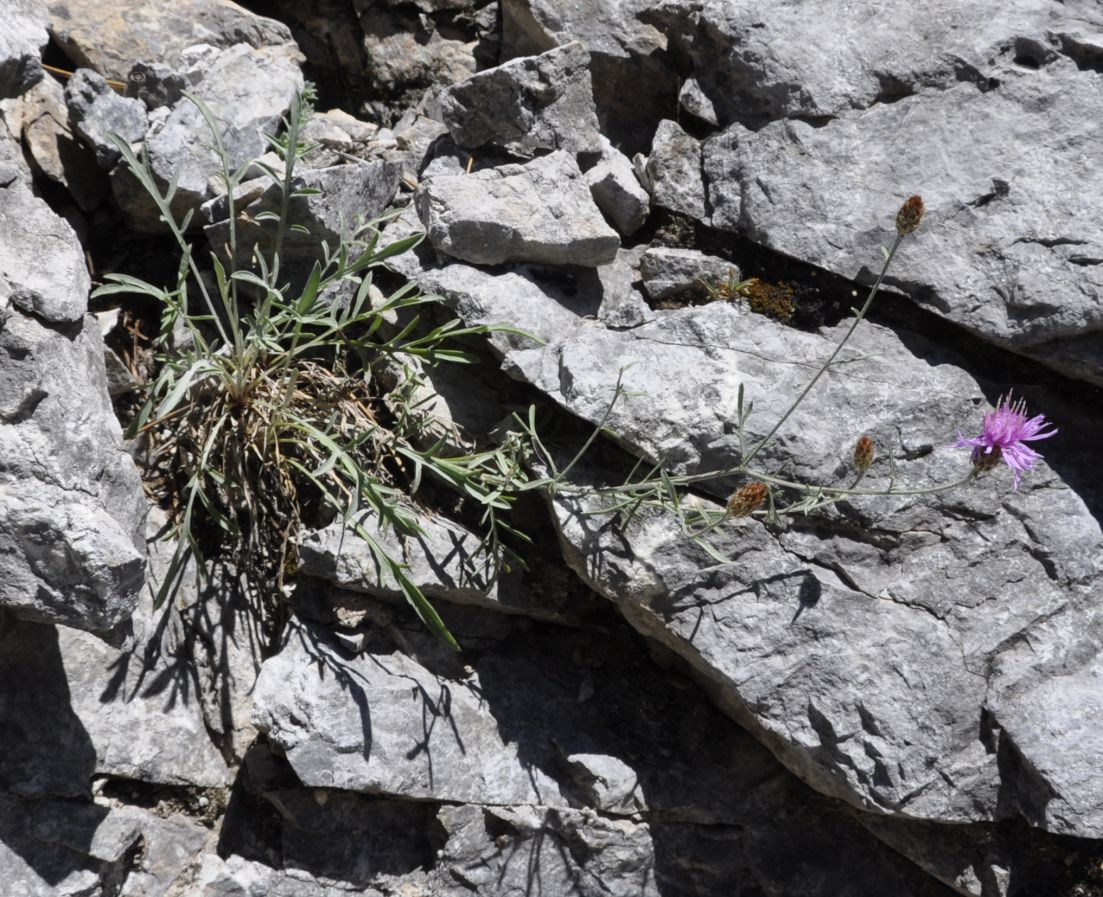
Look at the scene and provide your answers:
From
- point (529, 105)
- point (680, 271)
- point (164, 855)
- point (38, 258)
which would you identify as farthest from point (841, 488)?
point (38, 258)

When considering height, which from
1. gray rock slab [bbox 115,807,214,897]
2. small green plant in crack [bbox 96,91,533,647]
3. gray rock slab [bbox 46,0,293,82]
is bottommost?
gray rock slab [bbox 115,807,214,897]

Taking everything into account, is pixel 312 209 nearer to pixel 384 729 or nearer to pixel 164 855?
pixel 384 729

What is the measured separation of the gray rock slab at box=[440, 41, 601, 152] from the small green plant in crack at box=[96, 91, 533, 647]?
523 millimetres

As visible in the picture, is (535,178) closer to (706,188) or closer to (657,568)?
(706,188)

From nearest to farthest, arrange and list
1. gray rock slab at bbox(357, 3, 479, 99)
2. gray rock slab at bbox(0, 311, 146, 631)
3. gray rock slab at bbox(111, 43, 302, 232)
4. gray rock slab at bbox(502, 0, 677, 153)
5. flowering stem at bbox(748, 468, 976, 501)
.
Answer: gray rock slab at bbox(0, 311, 146, 631) → flowering stem at bbox(748, 468, 976, 501) → gray rock slab at bbox(111, 43, 302, 232) → gray rock slab at bbox(502, 0, 677, 153) → gray rock slab at bbox(357, 3, 479, 99)

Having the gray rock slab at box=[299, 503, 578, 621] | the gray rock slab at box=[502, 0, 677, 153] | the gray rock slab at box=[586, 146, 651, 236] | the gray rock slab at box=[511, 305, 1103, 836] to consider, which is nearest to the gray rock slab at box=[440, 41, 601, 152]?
the gray rock slab at box=[586, 146, 651, 236]

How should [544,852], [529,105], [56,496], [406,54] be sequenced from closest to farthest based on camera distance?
[56,496] < [544,852] < [529,105] < [406,54]

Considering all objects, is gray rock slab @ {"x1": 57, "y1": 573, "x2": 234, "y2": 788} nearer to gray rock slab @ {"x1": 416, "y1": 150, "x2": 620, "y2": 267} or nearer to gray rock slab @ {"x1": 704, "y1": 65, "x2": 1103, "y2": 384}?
gray rock slab @ {"x1": 416, "y1": 150, "x2": 620, "y2": 267}

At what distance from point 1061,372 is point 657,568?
1377 millimetres

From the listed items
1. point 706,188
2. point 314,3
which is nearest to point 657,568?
point 706,188

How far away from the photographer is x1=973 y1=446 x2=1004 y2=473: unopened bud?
267cm

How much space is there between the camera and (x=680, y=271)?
11.1 ft

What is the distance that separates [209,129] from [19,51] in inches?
24.7


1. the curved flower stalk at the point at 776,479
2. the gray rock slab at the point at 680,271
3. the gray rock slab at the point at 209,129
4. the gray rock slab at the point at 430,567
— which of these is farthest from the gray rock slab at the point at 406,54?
the gray rock slab at the point at 430,567
